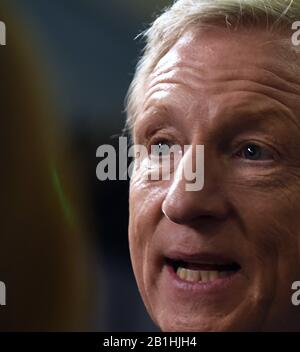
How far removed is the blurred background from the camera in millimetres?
1051

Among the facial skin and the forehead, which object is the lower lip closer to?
the facial skin

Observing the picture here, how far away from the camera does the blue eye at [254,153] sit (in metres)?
0.94

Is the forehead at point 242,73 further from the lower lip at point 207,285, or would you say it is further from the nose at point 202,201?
the lower lip at point 207,285

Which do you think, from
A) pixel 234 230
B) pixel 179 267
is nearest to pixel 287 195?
pixel 234 230

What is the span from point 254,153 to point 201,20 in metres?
0.23

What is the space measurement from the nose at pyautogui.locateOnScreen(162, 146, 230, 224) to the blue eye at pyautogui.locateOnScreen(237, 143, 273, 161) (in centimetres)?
5

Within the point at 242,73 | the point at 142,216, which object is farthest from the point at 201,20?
the point at 142,216

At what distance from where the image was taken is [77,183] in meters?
1.06

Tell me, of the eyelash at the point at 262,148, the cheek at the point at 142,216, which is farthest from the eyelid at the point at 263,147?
the cheek at the point at 142,216

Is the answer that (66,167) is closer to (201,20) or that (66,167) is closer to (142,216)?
(142,216)

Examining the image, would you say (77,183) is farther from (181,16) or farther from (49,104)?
(181,16)

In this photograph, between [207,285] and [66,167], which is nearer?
[207,285]

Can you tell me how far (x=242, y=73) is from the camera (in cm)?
94
